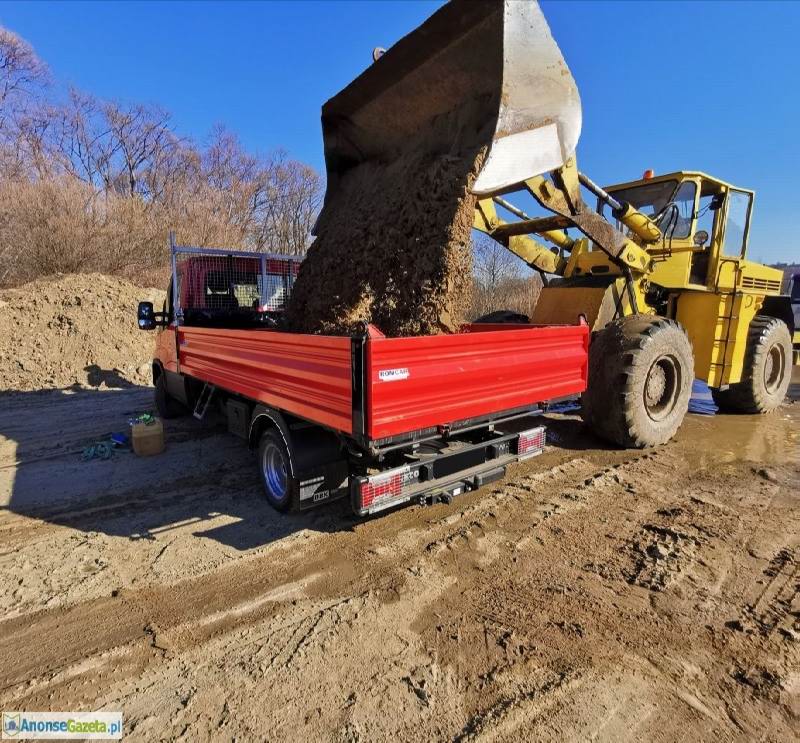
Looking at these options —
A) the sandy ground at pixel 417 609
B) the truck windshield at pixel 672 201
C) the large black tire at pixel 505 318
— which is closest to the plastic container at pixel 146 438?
the sandy ground at pixel 417 609

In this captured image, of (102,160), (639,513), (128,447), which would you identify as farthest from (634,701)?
(102,160)

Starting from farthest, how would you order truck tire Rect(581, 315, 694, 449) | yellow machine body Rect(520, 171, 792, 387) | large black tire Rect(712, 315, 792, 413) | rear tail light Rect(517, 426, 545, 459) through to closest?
large black tire Rect(712, 315, 792, 413), yellow machine body Rect(520, 171, 792, 387), truck tire Rect(581, 315, 694, 449), rear tail light Rect(517, 426, 545, 459)

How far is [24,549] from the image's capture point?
332 centimetres

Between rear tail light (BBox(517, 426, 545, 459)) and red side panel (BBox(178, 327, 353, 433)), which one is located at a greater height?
red side panel (BBox(178, 327, 353, 433))

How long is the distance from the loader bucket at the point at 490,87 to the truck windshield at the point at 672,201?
321 cm

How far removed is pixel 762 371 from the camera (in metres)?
6.97

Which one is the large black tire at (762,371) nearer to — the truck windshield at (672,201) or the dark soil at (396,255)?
the truck windshield at (672,201)

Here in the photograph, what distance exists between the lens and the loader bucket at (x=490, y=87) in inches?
139

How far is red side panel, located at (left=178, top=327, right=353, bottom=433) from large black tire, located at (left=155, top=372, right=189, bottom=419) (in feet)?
7.97

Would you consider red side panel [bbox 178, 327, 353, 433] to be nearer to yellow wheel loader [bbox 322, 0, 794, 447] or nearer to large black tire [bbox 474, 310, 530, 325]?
yellow wheel loader [bbox 322, 0, 794, 447]

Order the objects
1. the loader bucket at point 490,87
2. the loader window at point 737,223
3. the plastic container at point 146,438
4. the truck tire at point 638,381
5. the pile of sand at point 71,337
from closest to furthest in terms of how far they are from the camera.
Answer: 1. the loader bucket at point 490,87
2. the truck tire at point 638,381
3. the plastic container at point 146,438
4. the loader window at point 737,223
5. the pile of sand at point 71,337

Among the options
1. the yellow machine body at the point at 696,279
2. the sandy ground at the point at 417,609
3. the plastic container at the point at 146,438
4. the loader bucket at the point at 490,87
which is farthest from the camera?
the yellow machine body at the point at 696,279

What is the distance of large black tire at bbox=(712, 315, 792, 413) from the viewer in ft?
22.4

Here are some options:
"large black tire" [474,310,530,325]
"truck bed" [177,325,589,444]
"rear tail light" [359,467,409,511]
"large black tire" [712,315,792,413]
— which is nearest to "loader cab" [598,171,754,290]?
"large black tire" [712,315,792,413]
